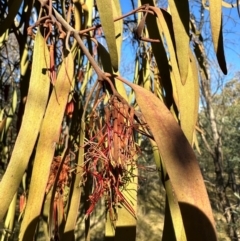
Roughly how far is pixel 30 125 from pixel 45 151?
40 millimetres

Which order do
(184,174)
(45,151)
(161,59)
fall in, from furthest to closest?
(161,59) → (45,151) → (184,174)

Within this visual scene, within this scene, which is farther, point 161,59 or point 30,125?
point 161,59

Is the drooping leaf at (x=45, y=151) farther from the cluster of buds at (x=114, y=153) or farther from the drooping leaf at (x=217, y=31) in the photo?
the drooping leaf at (x=217, y=31)

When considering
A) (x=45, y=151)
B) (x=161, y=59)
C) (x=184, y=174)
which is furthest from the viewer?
(x=161, y=59)

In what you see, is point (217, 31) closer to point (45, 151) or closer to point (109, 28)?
point (109, 28)

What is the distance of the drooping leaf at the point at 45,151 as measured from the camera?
1.38 feet

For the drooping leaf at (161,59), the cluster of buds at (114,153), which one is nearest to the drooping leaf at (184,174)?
the cluster of buds at (114,153)

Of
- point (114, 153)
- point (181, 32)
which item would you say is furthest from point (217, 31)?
point (114, 153)

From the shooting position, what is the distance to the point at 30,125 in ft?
1.57

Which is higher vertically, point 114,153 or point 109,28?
point 109,28

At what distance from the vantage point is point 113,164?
484 millimetres

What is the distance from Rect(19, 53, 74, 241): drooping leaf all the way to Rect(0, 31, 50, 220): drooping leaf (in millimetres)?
12

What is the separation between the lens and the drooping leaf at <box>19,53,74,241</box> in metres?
0.42

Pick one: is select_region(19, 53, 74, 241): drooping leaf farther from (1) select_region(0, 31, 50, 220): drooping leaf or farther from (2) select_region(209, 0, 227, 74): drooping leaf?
(2) select_region(209, 0, 227, 74): drooping leaf
